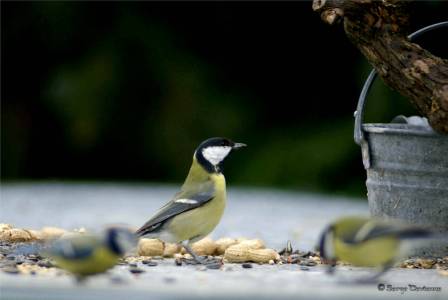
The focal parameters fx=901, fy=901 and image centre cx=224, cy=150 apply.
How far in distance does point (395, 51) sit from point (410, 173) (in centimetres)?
50

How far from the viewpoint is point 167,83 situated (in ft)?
24.6

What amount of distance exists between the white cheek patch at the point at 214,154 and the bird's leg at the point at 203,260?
37 centimetres

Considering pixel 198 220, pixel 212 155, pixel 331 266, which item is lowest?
pixel 331 266

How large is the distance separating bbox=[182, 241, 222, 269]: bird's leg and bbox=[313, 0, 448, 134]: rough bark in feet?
3.23

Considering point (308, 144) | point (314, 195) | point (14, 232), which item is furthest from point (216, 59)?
point (14, 232)

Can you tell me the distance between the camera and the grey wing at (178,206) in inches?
143

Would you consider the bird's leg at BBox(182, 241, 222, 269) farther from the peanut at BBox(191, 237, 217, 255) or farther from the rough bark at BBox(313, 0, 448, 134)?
the rough bark at BBox(313, 0, 448, 134)

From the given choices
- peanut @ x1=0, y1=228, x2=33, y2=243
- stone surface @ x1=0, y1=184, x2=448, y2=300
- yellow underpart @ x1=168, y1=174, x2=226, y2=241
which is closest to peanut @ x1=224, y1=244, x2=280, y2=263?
stone surface @ x1=0, y1=184, x2=448, y2=300

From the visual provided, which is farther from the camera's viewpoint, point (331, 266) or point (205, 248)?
point (205, 248)

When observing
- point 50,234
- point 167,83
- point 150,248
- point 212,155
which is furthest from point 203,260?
point 167,83

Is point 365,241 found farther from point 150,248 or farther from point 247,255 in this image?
point 150,248

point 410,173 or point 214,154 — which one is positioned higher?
point 214,154

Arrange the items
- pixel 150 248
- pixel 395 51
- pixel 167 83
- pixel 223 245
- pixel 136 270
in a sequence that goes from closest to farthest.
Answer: pixel 136 270 < pixel 395 51 < pixel 150 248 < pixel 223 245 < pixel 167 83

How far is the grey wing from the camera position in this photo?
364 cm
